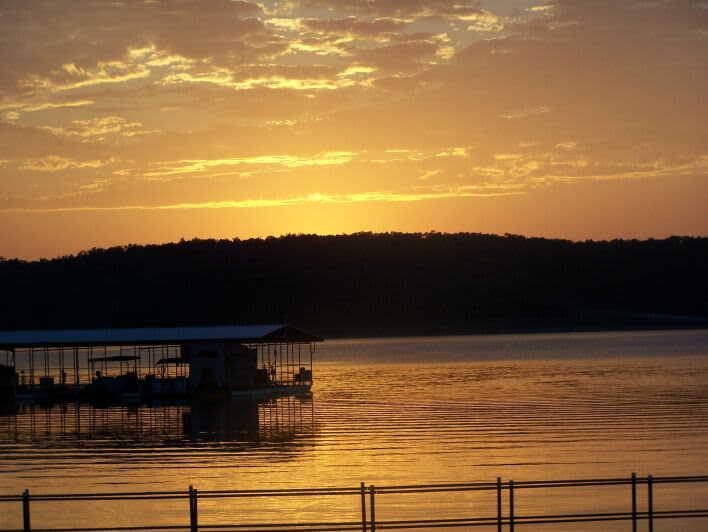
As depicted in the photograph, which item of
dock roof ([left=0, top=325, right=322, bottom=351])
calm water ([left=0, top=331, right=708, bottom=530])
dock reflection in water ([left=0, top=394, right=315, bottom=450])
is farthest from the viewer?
dock roof ([left=0, top=325, right=322, bottom=351])

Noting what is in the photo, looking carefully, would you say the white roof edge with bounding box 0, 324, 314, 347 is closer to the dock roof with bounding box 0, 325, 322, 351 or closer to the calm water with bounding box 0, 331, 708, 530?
the dock roof with bounding box 0, 325, 322, 351

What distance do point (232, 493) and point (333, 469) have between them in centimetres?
1983

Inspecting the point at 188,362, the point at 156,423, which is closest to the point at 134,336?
the point at 188,362

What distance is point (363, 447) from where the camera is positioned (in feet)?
151

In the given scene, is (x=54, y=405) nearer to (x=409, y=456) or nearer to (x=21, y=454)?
(x=21, y=454)

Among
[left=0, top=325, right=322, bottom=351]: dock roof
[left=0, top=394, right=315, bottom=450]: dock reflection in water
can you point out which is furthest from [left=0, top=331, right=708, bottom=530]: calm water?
[left=0, top=325, right=322, bottom=351]: dock roof

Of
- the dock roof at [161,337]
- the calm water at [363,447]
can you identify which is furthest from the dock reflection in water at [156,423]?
the dock roof at [161,337]

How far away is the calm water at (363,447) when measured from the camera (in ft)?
104

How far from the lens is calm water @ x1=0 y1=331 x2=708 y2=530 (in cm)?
3173

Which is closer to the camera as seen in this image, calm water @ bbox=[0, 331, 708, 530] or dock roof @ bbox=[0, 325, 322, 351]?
calm water @ bbox=[0, 331, 708, 530]

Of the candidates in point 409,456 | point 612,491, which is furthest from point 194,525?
point 409,456

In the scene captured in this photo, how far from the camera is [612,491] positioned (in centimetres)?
3334

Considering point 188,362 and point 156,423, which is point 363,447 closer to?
point 156,423

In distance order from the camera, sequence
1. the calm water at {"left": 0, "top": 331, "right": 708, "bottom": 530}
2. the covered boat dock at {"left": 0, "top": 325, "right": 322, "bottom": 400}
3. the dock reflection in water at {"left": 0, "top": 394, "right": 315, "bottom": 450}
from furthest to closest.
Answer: the covered boat dock at {"left": 0, "top": 325, "right": 322, "bottom": 400}, the dock reflection in water at {"left": 0, "top": 394, "right": 315, "bottom": 450}, the calm water at {"left": 0, "top": 331, "right": 708, "bottom": 530}
